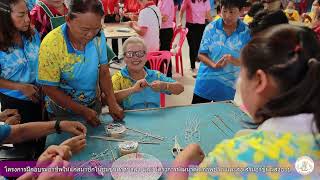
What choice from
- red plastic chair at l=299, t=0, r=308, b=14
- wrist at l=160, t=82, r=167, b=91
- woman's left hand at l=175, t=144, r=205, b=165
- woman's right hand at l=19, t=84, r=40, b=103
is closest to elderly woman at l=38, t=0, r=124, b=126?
woman's right hand at l=19, t=84, r=40, b=103

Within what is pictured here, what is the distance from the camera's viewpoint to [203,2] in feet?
15.6

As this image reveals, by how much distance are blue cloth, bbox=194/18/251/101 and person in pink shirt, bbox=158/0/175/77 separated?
185 centimetres

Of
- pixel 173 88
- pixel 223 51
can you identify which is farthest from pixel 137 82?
pixel 223 51

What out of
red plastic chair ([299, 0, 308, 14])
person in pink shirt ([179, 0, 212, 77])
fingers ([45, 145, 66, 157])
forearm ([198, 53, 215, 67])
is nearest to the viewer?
fingers ([45, 145, 66, 157])

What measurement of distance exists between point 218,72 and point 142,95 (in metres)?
0.68

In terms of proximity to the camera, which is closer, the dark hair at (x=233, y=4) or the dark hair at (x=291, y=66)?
the dark hair at (x=291, y=66)

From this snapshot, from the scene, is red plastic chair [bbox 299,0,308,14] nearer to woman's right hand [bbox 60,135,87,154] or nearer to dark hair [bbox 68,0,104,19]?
dark hair [bbox 68,0,104,19]

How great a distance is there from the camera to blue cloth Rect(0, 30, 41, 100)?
1994 mm

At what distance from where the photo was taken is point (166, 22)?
434 centimetres

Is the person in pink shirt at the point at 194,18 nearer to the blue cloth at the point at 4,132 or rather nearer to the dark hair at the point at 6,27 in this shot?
the dark hair at the point at 6,27

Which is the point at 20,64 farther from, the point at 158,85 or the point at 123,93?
the point at 158,85

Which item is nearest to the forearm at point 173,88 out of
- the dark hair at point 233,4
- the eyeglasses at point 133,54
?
the eyeglasses at point 133,54

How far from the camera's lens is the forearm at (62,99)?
5.99ft

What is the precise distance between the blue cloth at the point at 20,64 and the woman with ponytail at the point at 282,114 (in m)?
1.57
